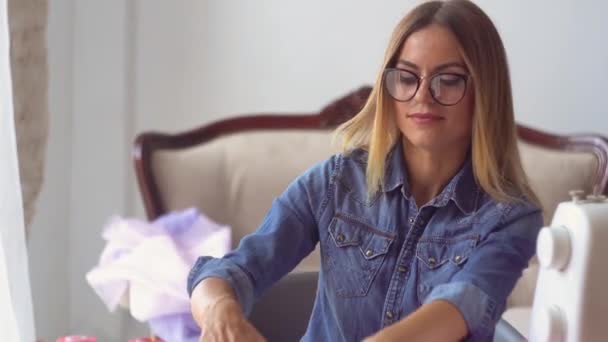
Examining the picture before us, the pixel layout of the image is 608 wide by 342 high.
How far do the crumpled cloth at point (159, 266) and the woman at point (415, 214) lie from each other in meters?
0.46

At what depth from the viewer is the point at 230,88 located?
190 cm

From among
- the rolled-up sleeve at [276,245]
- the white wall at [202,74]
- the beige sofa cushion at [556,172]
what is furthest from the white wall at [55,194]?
the beige sofa cushion at [556,172]

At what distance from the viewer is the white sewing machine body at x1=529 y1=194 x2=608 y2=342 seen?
2.44ft

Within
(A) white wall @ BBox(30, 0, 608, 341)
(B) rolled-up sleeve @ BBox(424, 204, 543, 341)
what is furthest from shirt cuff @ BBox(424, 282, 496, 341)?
(A) white wall @ BBox(30, 0, 608, 341)

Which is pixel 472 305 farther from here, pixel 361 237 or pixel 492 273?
pixel 361 237

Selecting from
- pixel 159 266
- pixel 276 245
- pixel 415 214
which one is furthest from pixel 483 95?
pixel 159 266

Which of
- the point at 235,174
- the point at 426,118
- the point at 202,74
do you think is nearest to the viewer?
the point at 426,118

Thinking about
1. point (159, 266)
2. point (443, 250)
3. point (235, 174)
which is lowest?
point (159, 266)

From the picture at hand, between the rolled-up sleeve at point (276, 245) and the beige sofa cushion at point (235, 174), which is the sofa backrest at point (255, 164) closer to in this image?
the beige sofa cushion at point (235, 174)

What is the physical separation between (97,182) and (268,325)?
88cm

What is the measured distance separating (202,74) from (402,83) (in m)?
1.10

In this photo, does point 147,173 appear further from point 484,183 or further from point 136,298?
point 484,183

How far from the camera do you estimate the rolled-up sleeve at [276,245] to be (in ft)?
2.79

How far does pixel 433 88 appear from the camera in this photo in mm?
842
